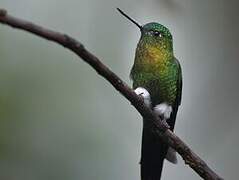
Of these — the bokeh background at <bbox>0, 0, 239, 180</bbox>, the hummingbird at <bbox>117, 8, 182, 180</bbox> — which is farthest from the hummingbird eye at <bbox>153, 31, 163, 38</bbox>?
the bokeh background at <bbox>0, 0, 239, 180</bbox>

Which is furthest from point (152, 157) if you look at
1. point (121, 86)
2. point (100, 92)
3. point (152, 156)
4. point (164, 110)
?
point (121, 86)

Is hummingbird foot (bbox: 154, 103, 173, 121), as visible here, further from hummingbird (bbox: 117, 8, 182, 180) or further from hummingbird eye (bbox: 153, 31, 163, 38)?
hummingbird eye (bbox: 153, 31, 163, 38)

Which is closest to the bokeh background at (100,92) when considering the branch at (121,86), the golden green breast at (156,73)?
the golden green breast at (156,73)

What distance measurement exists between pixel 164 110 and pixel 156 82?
7 centimetres

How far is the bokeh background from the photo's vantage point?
98 centimetres

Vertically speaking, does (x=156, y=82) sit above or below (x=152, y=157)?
above

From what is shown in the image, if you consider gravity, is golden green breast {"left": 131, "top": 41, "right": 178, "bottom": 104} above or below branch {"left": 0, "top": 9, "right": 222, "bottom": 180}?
above

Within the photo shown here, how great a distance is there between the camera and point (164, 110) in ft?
3.52

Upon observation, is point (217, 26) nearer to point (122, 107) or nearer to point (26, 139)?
point (122, 107)

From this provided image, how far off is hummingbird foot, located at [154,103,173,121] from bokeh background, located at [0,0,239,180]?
0.10 m

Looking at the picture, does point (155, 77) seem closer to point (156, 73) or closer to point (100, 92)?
point (156, 73)

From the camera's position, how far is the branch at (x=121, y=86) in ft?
1.90

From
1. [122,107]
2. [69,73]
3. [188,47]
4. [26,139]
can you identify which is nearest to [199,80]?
[188,47]

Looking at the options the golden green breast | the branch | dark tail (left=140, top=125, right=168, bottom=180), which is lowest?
the branch
